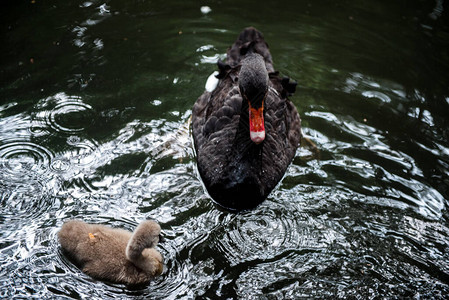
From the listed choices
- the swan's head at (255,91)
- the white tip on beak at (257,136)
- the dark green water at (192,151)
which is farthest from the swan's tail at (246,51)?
the white tip on beak at (257,136)

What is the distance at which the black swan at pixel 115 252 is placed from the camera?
3262 mm

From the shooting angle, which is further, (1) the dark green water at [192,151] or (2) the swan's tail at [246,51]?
(2) the swan's tail at [246,51]

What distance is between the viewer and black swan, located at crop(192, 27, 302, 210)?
13.0ft

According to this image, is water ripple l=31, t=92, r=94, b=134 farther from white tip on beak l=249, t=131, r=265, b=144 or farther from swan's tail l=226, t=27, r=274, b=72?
white tip on beak l=249, t=131, r=265, b=144

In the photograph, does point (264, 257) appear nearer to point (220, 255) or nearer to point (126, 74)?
point (220, 255)

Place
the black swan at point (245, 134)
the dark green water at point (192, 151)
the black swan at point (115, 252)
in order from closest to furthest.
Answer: the black swan at point (115, 252)
the dark green water at point (192, 151)
the black swan at point (245, 134)

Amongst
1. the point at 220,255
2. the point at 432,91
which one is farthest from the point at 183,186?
the point at 432,91

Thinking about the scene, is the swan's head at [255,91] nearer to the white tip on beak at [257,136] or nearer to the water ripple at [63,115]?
the white tip on beak at [257,136]

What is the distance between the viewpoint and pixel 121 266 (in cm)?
333

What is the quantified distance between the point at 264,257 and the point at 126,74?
3219 mm

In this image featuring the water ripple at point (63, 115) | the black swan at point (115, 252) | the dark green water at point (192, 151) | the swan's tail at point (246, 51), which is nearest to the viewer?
the black swan at point (115, 252)

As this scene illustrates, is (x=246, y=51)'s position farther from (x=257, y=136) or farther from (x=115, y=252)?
(x=115, y=252)

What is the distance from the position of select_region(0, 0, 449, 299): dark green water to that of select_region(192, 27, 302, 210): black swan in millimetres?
178

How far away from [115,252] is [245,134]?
165 centimetres
